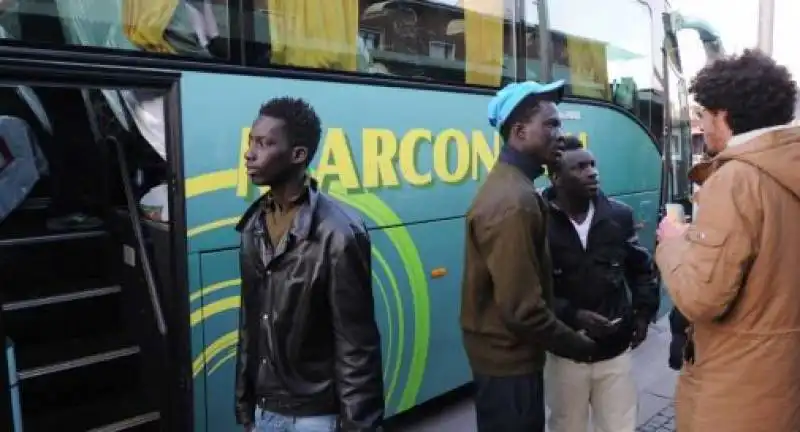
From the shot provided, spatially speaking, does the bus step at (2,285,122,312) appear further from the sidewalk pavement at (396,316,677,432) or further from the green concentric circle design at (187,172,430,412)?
the sidewalk pavement at (396,316,677,432)

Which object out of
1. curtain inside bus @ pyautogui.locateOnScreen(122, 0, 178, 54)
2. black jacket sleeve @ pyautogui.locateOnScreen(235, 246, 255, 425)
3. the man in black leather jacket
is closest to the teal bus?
curtain inside bus @ pyautogui.locateOnScreen(122, 0, 178, 54)

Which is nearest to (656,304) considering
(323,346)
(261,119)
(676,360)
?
(676,360)

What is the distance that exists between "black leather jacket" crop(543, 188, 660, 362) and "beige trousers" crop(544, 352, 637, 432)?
8cm

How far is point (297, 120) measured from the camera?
2.07m

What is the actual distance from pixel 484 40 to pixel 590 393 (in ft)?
7.91

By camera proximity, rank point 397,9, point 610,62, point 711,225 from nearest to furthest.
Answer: point 711,225
point 397,9
point 610,62

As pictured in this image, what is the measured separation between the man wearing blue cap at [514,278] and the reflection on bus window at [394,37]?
48.2 inches

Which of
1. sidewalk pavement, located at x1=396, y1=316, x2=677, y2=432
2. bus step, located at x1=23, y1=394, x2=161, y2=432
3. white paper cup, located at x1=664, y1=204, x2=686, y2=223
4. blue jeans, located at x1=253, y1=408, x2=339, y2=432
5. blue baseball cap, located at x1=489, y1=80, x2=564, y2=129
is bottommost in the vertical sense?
sidewalk pavement, located at x1=396, y1=316, x2=677, y2=432

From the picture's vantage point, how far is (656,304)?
3154 millimetres

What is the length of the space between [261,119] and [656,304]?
2090 millimetres

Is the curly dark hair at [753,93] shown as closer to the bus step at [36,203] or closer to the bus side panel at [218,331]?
the bus side panel at [218,331]

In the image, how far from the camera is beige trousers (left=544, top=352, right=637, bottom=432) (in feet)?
9.86

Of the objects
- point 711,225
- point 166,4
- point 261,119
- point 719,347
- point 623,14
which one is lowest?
point 719,347

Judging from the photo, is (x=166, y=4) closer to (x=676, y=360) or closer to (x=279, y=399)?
(x=279, y=399)
